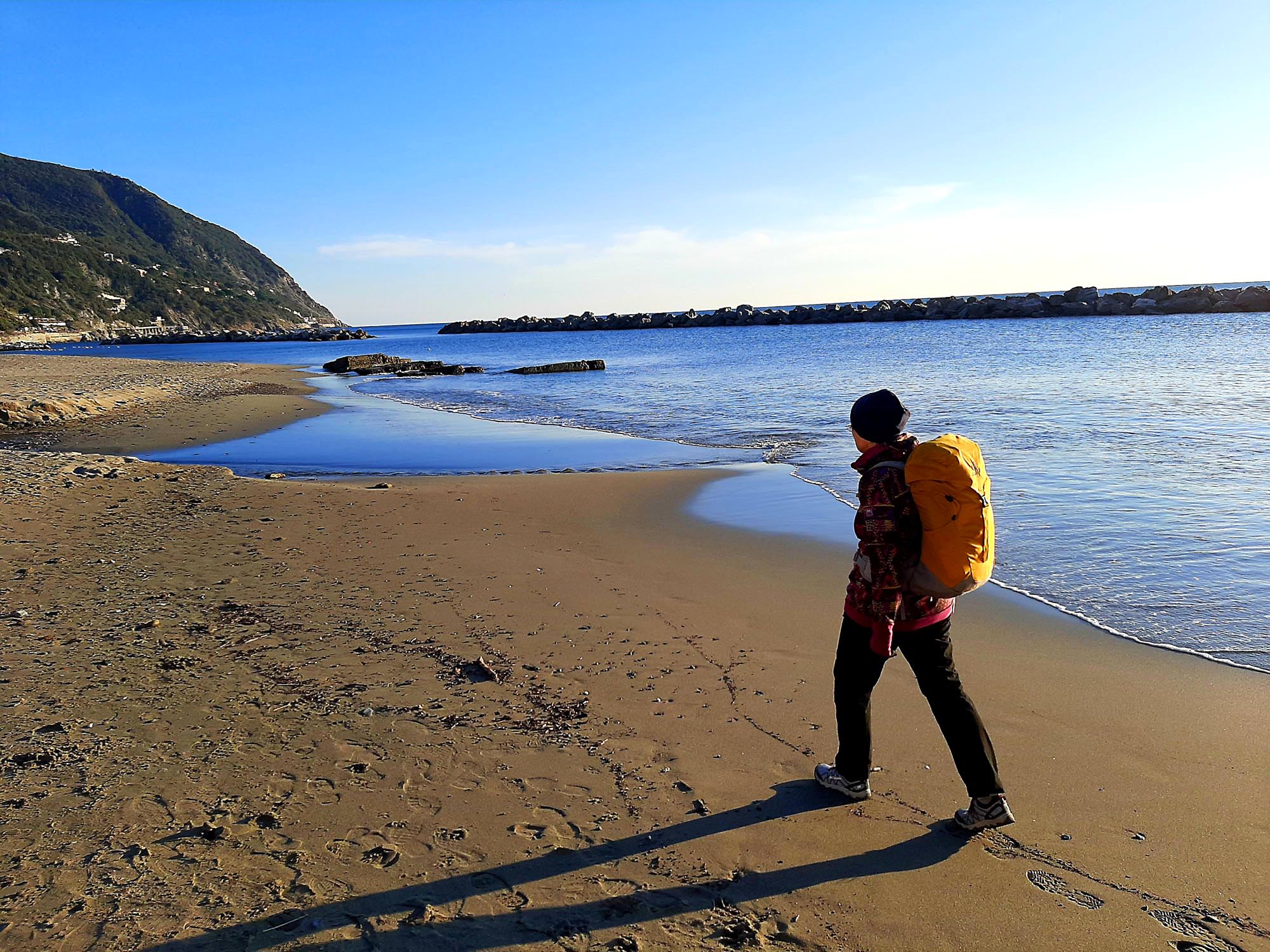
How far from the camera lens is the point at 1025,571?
24.0ft

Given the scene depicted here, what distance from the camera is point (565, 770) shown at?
390 cm

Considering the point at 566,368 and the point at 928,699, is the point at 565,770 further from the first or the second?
the point at 566,368

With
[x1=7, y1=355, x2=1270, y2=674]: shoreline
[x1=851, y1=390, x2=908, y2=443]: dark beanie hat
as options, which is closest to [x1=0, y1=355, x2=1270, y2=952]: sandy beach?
[x1=7, y1=355, x2=1270, y2=674]: shoreline

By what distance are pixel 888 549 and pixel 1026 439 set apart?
13.1 metres

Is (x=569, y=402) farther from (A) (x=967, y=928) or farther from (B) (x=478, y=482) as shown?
(A) (x=967, y=928)

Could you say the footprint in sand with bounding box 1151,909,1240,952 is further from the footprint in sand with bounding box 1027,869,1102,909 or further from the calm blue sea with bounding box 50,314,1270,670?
the calm blue sea with bounding box 50,314,1270,670

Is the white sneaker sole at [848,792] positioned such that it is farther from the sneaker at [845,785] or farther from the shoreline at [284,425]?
the shoreline at [284,425]

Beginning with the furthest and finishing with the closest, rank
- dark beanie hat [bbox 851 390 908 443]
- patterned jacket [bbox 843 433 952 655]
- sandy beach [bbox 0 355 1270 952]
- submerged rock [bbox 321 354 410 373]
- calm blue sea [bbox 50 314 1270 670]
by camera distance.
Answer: submerged rock [bbox 321 354 410 373] < calm blue sea [bbox 50 314 1270 670] < dark beanie hat [bbox 851 390 908 443] < patterned jacket [bbox 843 433 952 655] < sandy beach [bbox 0 355 1270 952]

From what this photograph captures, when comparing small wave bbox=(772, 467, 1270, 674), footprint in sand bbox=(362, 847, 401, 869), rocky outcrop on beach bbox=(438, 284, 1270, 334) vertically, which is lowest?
small wave bbox=(772, 467, 1270, 674)

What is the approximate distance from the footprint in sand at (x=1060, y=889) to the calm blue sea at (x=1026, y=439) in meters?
3.25

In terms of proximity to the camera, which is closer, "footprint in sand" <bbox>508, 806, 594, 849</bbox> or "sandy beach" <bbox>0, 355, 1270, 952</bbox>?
"sandy beach" <bbox>0, 355, 1270, 952</bbox>

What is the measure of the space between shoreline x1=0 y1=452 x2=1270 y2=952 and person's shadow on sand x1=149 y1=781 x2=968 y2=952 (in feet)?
0.05

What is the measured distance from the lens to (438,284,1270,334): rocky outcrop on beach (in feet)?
229

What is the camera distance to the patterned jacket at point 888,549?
332 cm
